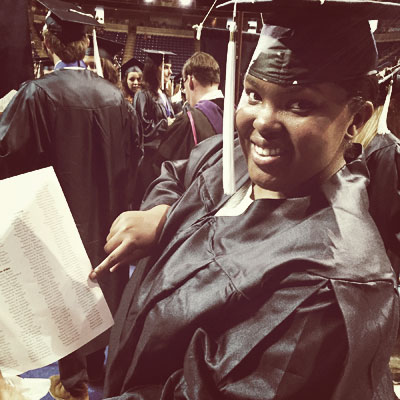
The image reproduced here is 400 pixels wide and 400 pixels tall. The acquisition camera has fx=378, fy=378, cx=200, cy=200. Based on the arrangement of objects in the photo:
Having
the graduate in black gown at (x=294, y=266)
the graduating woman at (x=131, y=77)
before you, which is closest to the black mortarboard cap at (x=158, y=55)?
the graduating woman at (x=131, y=77)

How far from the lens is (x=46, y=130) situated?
2094 millimetres

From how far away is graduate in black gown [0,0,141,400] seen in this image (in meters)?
2.03

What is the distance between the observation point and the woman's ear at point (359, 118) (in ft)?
2.40

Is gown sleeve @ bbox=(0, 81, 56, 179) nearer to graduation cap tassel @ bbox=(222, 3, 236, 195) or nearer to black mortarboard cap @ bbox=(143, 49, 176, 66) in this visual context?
graduation cap tassel @ bbox=(222, 3, 236, 195)

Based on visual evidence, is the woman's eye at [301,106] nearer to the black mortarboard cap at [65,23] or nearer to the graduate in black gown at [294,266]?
the graduate in black gown at [294,266]

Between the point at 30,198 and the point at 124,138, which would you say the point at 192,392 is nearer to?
the point at 30,198

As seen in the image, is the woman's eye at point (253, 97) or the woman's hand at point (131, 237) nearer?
the woman's eye at point (253, 97)

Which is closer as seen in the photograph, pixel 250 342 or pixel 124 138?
pixel 250 342

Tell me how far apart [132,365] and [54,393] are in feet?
5.87

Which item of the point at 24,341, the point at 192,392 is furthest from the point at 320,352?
the point at 24,341

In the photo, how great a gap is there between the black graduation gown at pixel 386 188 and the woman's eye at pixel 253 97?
1174 mm

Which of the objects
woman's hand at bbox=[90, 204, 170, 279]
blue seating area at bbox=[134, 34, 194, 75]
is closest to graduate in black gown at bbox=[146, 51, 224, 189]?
woman's hand at bbox=[90, 204, 170, 279]

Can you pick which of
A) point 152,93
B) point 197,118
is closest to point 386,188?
point 197,118

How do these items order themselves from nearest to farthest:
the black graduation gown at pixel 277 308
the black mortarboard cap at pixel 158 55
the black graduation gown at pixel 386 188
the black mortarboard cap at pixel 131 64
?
the black graduation gown at pixel 277 308
the black graduation gown at pixel 386 188
the black mortarboard cap at pixel 158 55
the black mortarboard cap at pixel 131 64
